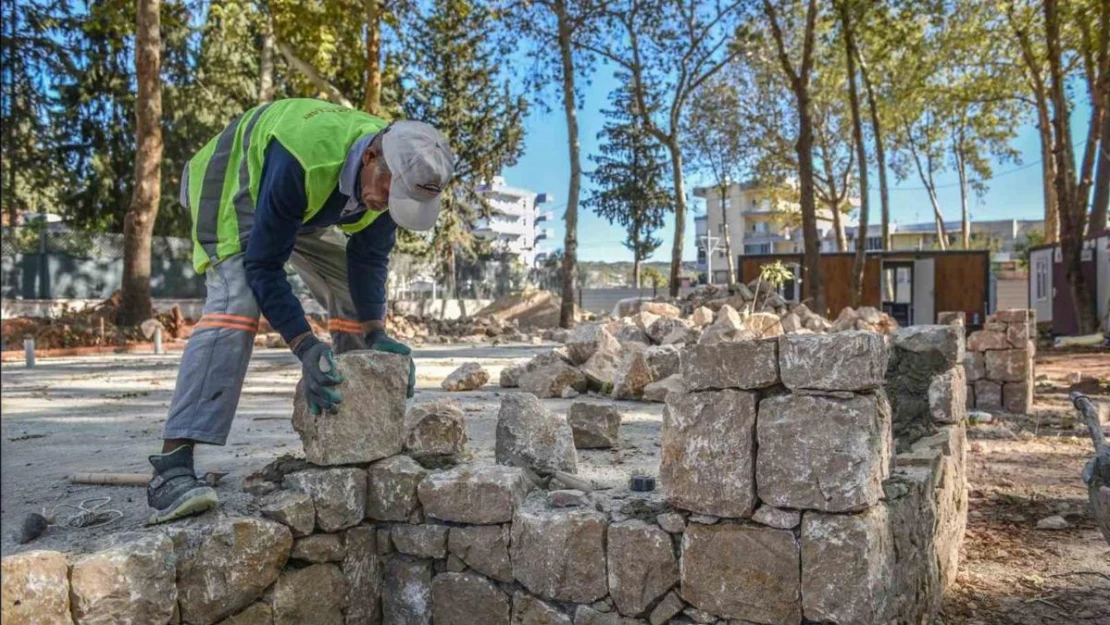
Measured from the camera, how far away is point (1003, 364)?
8.84 metres

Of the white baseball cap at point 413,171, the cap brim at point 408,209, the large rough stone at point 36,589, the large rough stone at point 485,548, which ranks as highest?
the white baseball cap at point 413,171

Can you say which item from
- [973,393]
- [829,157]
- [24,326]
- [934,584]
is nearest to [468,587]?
[934,584]

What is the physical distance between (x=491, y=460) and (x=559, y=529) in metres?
0.92

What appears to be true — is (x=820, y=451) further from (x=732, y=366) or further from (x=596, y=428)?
(x=596, y=428)

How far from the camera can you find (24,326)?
43.6ft

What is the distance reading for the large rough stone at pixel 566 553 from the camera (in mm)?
2998

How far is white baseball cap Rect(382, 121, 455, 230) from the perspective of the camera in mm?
2957

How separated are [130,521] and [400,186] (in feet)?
4.91

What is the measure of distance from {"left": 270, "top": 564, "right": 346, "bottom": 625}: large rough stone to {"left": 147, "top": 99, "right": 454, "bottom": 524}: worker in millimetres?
432

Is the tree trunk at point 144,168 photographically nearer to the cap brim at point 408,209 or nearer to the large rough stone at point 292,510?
the cap brim at point 408,209

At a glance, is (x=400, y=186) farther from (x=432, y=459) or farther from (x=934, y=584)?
(x=934, y=584)

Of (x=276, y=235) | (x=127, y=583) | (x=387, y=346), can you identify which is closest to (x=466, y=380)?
(x=387, y=346)

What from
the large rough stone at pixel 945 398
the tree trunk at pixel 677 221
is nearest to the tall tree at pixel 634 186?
the tree trunk at pixel 677 221

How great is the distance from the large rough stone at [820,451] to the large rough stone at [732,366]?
3.6 inches
